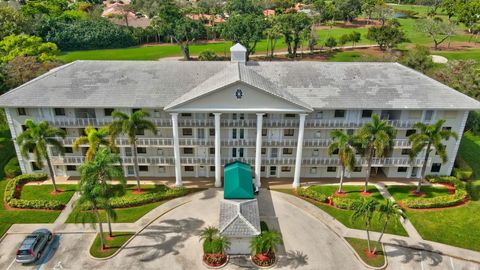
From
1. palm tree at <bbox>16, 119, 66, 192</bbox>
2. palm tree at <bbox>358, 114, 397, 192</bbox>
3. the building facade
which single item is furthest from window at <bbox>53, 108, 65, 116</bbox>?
palm tree at <bbox>358, 114, 397, 192</bbox>

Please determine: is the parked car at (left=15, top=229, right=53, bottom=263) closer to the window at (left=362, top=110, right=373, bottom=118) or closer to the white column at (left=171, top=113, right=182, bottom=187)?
the white column at (left=171, top=113, right=182, bottom=187)

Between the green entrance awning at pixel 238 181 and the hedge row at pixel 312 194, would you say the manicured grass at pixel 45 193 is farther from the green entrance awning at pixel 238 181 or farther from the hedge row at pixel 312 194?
the hedge row at pixel 312 194

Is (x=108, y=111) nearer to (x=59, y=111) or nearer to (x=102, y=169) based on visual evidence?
(x=59, y=111)

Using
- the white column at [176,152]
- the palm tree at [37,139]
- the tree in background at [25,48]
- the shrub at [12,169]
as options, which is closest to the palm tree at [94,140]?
the palm tree at [37,139]

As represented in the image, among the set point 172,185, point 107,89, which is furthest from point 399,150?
point 107,89

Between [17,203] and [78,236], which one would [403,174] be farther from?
[17,203]

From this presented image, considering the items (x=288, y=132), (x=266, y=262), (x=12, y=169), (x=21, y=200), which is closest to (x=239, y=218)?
(x=266, y=262)
